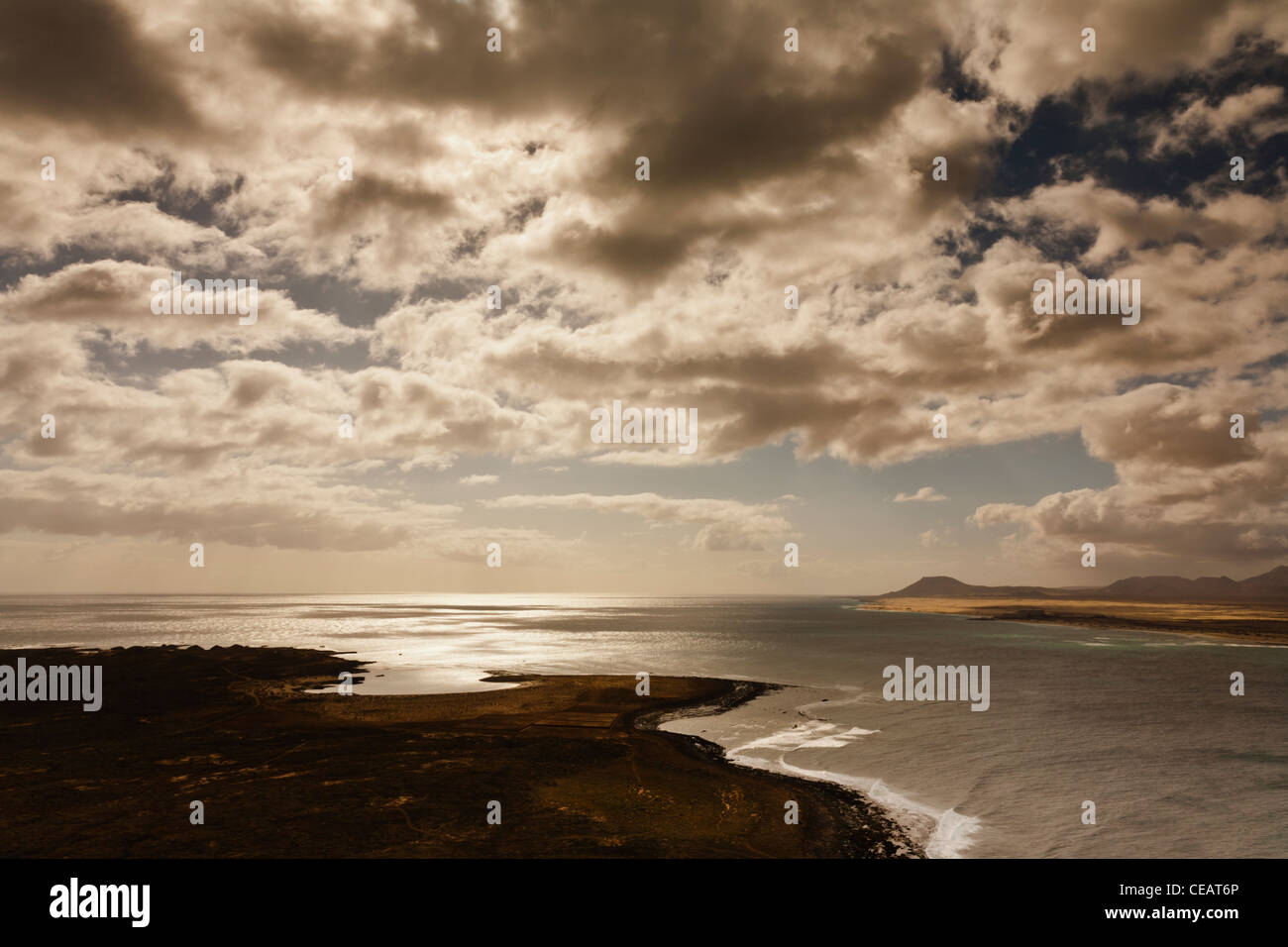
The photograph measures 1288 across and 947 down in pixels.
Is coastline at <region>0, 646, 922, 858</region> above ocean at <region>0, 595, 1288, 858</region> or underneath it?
above

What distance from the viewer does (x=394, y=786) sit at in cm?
2511

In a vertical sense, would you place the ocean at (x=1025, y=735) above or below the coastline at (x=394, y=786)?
below

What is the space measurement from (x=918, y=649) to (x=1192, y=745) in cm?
5782

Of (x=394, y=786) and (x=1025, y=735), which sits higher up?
(x=394, y=786)

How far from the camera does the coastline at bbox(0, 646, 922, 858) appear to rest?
20.0m

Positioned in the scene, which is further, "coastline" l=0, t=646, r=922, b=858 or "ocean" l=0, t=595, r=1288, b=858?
"ocean" l=0, t=595, r=1288, b=858

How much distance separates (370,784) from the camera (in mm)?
25203

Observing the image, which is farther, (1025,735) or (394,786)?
(1025,735)

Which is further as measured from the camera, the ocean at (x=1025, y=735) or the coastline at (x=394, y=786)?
the ocean at (x=1025, y=735)

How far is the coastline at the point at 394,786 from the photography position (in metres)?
20.0
